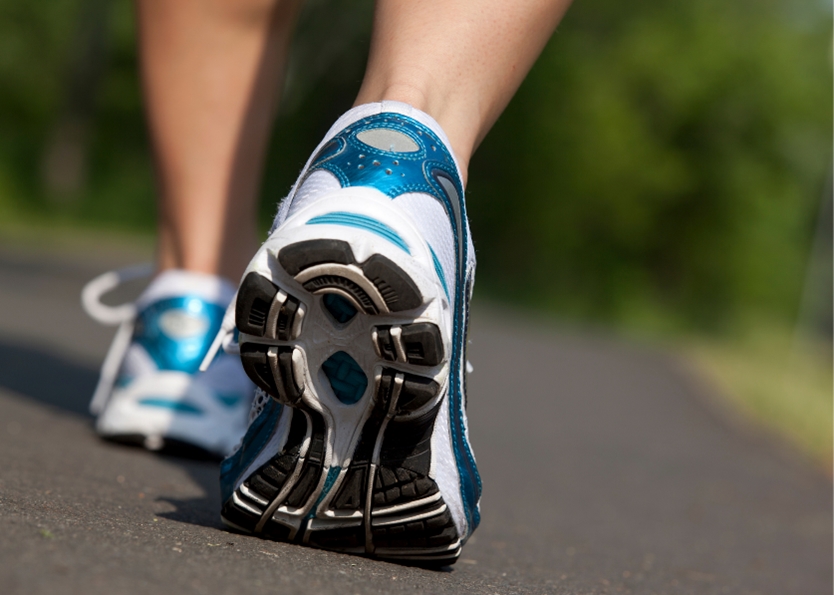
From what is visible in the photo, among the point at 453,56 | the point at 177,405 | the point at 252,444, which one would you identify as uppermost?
the point at 453,56

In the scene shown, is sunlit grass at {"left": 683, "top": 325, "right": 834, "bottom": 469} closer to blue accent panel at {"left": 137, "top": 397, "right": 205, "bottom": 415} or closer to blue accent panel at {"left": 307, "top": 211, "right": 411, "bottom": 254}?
blue accent panel at {"left": 137, "top": 397, "right": 205, "bottom": 415}

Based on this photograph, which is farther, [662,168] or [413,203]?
[662,168]

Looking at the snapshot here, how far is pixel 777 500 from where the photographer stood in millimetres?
2754

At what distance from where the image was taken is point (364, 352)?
3.35 ft

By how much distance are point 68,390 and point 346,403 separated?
1.64 meters

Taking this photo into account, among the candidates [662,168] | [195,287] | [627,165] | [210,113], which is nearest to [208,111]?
[210,113]

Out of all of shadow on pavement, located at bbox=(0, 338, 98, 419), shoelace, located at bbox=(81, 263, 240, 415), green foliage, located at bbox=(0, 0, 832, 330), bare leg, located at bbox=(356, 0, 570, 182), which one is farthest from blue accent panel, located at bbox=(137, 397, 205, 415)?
green foliage, located at bbox=(0, 0, 832, 330)

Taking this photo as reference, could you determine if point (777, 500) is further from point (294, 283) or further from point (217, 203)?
point (294, 283)

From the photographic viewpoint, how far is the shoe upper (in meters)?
1.02

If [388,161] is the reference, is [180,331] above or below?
below

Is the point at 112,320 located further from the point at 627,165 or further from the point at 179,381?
the point at 627,165

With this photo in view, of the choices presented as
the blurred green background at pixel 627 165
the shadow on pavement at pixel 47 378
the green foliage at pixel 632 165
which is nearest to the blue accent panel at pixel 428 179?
the shadow on pavement at pixel 47 378

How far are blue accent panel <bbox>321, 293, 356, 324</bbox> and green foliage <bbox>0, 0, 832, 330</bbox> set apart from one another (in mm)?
17094

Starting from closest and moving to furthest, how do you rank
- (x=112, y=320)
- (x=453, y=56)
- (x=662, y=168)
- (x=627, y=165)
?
(x=453, y=56), (x=112, y=320), (x=627, y=165), (x=662, y=168)
